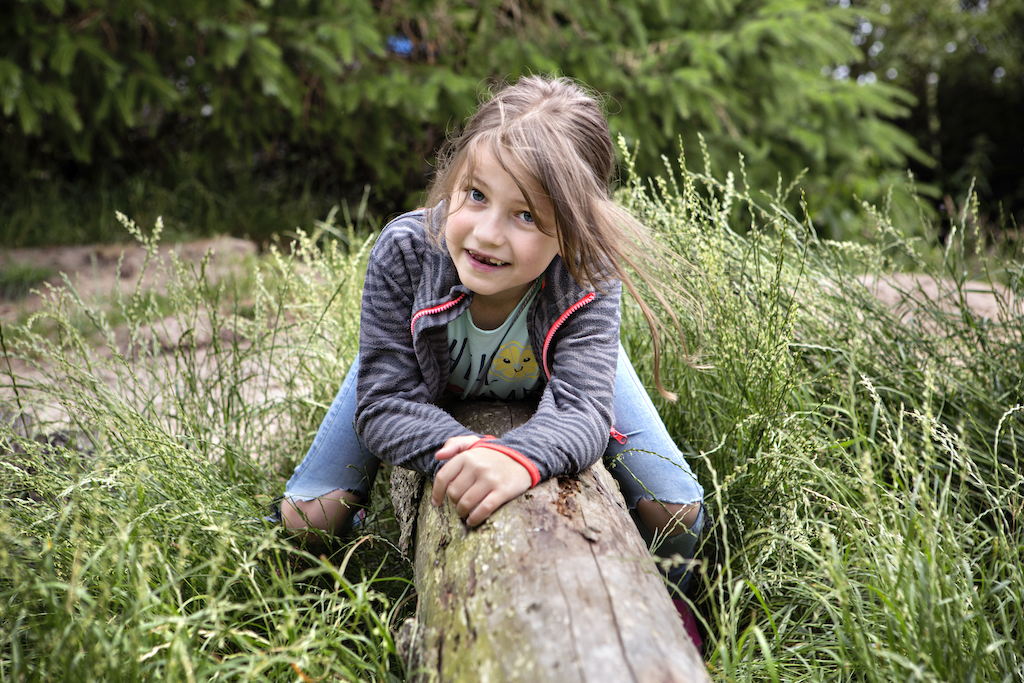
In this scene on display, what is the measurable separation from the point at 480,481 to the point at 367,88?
3.32 meters

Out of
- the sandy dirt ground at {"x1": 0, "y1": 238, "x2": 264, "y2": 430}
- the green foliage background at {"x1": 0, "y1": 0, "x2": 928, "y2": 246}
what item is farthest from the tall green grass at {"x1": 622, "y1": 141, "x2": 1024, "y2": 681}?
the sandy dirt ground at {"x1": 0, "y1": 238, "x2": 264, "y2": 430}

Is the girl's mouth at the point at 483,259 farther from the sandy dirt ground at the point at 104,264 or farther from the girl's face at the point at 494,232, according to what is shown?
the sandy dirt ground at the point at 104,264

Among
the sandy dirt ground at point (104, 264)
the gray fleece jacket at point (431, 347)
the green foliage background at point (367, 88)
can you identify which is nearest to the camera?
the gray fleece jacket at point (431, 347)

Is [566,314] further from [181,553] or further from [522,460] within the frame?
[181,553]

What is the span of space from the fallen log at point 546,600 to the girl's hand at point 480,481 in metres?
0.02

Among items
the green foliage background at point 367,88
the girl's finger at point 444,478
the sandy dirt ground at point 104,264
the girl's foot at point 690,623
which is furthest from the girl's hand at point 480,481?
the green foliage background at point 367,88

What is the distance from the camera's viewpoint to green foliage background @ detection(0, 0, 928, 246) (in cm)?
373

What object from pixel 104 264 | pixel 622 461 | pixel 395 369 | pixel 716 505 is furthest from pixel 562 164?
pixel 104 264

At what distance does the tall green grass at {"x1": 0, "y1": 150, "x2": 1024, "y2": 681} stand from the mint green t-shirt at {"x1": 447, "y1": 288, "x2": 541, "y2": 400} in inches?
18.4

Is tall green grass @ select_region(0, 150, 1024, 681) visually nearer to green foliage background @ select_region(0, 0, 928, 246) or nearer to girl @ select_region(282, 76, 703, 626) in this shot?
girl @ select_region(282, 76, 703, 626)

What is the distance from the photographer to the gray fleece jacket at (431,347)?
4.91ft

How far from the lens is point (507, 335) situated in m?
1.70

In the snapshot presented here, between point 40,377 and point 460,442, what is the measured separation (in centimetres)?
203

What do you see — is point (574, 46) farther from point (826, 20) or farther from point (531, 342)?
point (531, 342)
